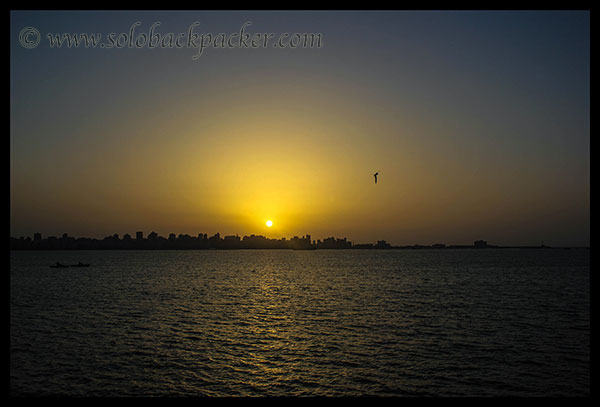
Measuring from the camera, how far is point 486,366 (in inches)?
1099

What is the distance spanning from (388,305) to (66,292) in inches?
2074

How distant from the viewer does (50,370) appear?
88.7ft

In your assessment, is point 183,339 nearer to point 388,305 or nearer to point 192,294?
point 388,305

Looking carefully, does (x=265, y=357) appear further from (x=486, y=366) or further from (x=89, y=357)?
(x=486, y=366)

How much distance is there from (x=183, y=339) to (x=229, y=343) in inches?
160

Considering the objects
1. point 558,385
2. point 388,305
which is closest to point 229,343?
point 558,385
